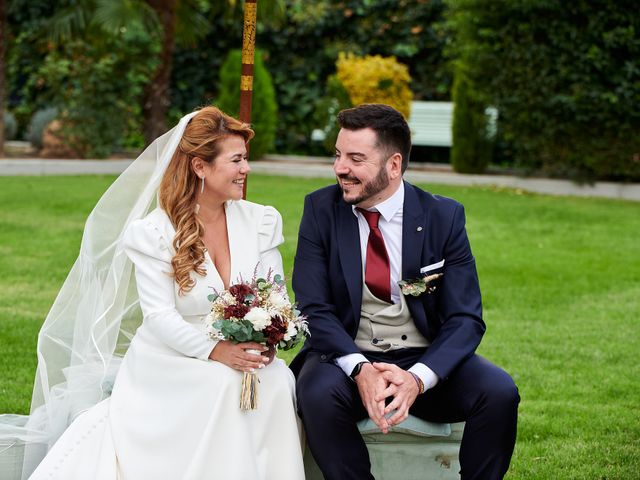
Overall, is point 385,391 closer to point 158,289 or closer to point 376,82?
point 158,289

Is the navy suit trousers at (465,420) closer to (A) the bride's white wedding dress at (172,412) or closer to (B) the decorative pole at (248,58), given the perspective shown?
(A) the bride's white wedding dress at (172,412)

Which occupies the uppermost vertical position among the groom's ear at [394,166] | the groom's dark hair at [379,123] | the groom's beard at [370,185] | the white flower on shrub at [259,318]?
the groom's dark hair at [379,123]

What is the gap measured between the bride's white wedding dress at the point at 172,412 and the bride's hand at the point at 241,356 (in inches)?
1.7

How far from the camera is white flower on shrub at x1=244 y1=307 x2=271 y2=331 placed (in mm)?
3717

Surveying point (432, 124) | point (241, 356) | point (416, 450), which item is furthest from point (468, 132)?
point (241, 356)

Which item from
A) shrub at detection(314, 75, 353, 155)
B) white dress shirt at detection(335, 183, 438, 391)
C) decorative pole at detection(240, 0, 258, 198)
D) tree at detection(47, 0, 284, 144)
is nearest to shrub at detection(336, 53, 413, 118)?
shrub at detection(314, 75, 353, 155)

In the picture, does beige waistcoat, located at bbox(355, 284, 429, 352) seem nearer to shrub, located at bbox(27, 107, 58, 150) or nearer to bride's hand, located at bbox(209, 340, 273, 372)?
bride's hand, located at bbox(209, 340, 273, 372)

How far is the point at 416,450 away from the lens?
4.15 meters

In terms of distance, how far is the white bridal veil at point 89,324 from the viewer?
14.1 feet

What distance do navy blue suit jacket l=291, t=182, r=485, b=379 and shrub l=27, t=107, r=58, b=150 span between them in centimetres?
1323

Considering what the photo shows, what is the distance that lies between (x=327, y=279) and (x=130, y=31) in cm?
1221

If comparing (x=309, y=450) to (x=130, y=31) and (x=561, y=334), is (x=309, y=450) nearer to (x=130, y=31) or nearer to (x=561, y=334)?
(x=561, y=334)

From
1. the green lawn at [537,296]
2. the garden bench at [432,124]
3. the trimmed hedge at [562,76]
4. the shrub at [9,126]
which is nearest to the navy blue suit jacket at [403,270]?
the green lawn at [537,296]

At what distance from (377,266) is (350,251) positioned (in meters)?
0.12
